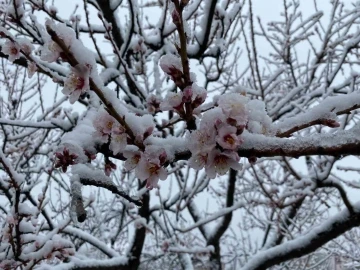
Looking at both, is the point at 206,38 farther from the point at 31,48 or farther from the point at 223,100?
the point at 223,100

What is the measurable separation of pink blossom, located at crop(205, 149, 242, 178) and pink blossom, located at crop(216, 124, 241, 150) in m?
0.05

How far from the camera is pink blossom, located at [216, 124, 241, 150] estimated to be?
904 mm

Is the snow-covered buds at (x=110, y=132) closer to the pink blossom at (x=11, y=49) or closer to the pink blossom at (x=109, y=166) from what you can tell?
the pink blossom at (x=109, y=166)

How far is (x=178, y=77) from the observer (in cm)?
101

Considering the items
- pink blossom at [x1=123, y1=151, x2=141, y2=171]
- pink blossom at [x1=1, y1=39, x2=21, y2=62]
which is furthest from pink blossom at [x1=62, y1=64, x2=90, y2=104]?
pink blossom at [x1=1, y1=39, x2=21, y2=62]

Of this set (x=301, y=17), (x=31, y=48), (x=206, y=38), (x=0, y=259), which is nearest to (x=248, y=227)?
(x=301, y=17)

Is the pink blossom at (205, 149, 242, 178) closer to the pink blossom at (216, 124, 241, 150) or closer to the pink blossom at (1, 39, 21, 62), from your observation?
the pink blossom at (216, 124, 241, 150)

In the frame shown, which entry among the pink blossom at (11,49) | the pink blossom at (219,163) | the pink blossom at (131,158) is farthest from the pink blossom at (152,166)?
the pink blossom at (11,49)

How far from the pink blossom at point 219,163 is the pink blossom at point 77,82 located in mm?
371

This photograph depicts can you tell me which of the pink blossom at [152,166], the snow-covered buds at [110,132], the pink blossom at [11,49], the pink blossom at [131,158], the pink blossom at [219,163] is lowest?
the pink blossom at [219,163]

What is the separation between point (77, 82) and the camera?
0.98 meters

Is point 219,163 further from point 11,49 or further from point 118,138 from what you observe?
point 11,49

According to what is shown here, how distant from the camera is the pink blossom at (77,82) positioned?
90cm

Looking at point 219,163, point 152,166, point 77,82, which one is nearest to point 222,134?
point 219,163
